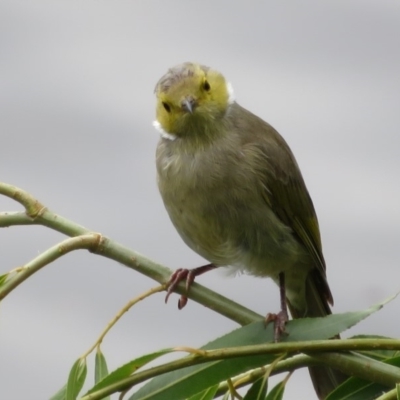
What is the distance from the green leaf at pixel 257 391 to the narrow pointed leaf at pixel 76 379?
0.35 m

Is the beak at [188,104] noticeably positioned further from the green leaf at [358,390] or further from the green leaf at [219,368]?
the green leaf at [358,390]

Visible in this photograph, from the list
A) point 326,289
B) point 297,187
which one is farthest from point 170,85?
point 326,289

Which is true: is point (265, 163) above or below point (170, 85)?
below

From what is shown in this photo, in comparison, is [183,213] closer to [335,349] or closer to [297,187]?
[297,187]

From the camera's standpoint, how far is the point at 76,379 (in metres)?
1.83

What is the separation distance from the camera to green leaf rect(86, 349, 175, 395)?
1.60 meters

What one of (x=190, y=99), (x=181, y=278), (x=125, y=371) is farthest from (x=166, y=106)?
(x=125, y=371)

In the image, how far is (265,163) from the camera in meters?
2.79

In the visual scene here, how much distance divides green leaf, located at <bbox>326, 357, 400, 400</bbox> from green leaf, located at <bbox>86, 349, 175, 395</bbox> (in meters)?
0.46

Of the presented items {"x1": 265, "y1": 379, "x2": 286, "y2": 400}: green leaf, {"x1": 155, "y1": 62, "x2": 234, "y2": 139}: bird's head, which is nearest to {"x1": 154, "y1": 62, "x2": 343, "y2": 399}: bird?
{"x1": 155, "y1": 62, "x2": 234, "y2": 139}: bird's head

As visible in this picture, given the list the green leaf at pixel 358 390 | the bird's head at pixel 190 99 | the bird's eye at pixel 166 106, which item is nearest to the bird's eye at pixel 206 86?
the bird's head at pixel 190 99

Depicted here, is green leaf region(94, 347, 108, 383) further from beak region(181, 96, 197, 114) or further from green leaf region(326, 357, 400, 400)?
beak region(181, 96, 197, 114)

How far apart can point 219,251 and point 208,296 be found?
75 centimetres

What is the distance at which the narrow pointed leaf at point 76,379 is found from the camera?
5.96 ft
